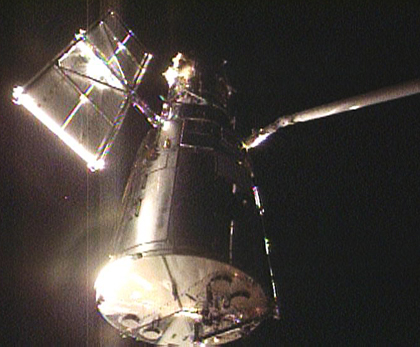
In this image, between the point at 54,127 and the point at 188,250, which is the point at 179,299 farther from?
the point at 54,127

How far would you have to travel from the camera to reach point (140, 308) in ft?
12.8

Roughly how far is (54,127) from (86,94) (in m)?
0.50

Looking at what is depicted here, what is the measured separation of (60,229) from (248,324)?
8.15 ft

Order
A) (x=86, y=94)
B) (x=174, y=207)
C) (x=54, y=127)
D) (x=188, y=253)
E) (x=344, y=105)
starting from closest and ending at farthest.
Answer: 1. (x=188, y=253)
2. (x=174, y=207)
3. (x=54, y=127)
4. (x=344, y=105)
5. (x=86, y=94)

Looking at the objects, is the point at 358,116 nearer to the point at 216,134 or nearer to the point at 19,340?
the point at 216,134

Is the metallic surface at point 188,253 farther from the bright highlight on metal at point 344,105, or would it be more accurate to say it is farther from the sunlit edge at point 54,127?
the bright highlight on metal at point 344,105

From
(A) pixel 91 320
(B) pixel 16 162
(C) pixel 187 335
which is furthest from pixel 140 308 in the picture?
(B) pixel 16 162

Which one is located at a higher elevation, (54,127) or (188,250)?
(54,127)

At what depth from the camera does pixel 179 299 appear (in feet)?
12.4

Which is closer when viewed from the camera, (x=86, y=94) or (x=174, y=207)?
(x=174, y=207)

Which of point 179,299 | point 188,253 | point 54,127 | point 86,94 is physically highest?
point 86,94

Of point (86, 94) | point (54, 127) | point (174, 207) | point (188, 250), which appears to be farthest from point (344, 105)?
point (54, 127)

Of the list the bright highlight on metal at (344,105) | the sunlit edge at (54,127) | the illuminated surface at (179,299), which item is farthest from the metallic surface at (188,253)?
the bright highlight on metal at (344,105)

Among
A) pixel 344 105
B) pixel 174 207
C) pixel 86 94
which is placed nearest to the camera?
pixel 174 207
